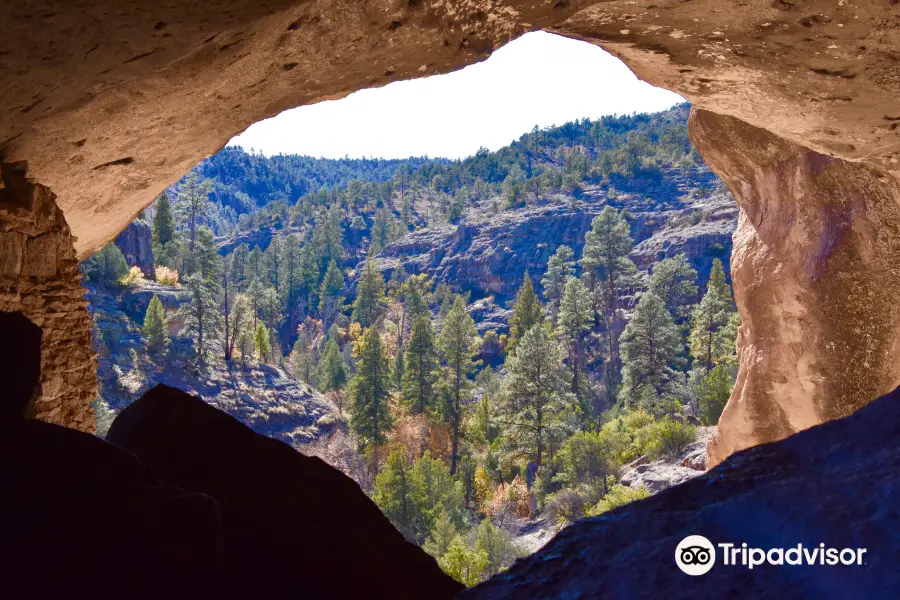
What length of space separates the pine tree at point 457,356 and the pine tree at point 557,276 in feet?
67.0

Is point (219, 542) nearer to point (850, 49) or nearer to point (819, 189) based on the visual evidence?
point (850, 49)

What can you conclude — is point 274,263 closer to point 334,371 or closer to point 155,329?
point 334,371

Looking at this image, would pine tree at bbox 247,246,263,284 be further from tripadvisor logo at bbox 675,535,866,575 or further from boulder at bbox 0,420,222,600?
tripadvisor logo at bbox 675,535,866,575

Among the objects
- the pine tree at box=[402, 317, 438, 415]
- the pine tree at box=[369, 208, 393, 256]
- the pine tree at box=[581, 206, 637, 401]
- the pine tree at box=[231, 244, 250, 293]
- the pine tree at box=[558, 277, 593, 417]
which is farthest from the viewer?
the pine tree at box=[369, 208, 393, 256]

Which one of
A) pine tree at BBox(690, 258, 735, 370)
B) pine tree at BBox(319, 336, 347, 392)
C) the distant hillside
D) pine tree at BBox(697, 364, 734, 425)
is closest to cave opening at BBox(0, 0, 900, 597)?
pine tree at BBox(697, 364, 734, 425)

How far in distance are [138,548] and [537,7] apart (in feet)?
14.0

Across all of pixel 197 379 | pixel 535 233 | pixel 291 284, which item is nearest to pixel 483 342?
pixel 535 233

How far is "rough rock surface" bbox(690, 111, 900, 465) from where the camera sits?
7871 mm

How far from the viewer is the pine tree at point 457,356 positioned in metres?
45.2

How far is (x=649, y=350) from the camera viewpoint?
43094 mm

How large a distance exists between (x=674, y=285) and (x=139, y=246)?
47.6m

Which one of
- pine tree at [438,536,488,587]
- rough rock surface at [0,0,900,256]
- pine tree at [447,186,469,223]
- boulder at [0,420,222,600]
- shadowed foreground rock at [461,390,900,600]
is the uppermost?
rough rock surface at [0,0,900,256]

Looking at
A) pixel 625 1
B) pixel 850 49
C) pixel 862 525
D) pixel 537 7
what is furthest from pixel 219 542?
pixel 850 49

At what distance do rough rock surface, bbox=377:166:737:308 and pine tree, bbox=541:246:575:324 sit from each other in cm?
945
